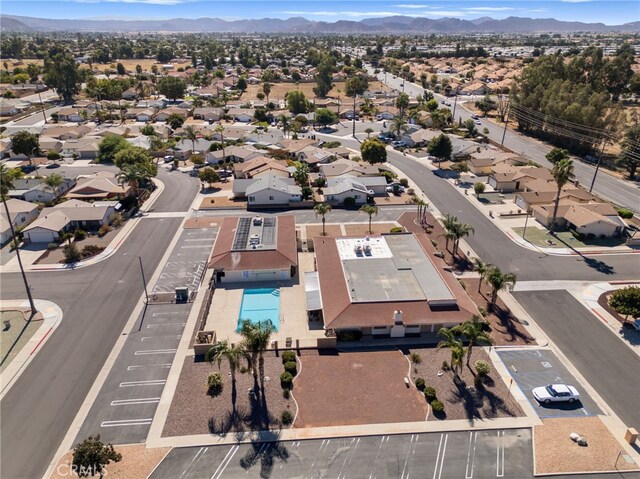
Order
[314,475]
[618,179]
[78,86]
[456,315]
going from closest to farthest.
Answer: [314,475] → [456,315] → [618,179] → [78,86]

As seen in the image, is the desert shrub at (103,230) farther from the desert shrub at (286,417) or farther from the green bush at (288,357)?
the desert shrub at (286,417)

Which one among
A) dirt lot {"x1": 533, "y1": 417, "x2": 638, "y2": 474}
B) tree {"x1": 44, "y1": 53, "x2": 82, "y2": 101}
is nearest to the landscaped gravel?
dirt lot {"x1": 533, "y1": 417, "x2": 638, "y2": 474}

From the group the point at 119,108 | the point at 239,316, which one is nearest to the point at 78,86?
the point at 119,108

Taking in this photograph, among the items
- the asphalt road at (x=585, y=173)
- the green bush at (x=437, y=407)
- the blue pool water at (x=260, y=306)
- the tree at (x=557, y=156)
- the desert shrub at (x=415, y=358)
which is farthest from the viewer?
the tree at (x=557, y=156)

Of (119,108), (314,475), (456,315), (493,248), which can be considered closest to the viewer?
(314,475)

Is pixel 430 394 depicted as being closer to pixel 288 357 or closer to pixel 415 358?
pixel 415 358

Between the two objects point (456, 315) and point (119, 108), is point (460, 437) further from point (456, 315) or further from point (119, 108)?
point (119, 108)

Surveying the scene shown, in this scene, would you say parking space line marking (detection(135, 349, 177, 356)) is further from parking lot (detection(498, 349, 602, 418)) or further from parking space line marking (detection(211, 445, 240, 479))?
parking lot (detection(498, 349, 602, 418))

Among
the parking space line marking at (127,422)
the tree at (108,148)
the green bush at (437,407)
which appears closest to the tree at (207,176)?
the tree at (108,148)
